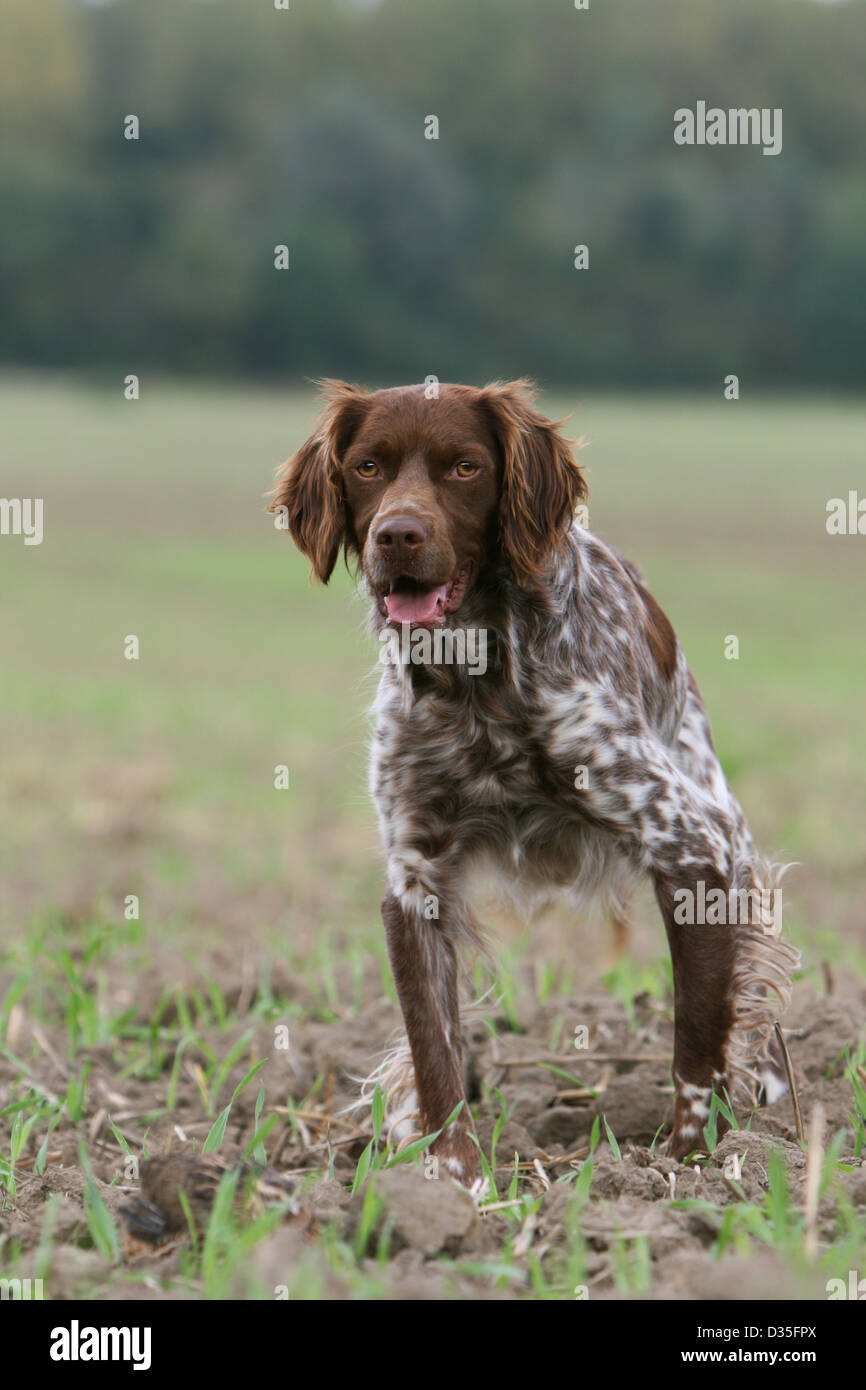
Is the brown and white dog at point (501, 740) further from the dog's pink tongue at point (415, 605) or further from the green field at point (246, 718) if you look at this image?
the green field at point (246, 718)

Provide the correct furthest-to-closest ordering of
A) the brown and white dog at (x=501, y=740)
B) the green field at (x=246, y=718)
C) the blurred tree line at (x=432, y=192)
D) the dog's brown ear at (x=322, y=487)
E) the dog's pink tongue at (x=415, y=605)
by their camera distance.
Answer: the blurred tree line at (x=432, y=192)
the green field at (x=246, y=718)
the dog's brown ear at (x=322, y=487)
the brown and white dog at (x=501, y=740)
the dog's pink tongue at (x=415, y=605)

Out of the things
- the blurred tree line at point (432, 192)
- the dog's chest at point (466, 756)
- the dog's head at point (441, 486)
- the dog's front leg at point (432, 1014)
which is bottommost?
the dog's front leg at point (432, 1014)

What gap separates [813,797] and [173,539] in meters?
17.6

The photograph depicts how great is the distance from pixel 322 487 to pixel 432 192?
192 ft

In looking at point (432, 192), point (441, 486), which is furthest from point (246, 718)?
point (432, 192)

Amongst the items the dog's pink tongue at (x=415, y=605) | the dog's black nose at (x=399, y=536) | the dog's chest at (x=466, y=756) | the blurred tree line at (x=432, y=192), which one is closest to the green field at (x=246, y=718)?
the dog's chest at (x=466, y=756)

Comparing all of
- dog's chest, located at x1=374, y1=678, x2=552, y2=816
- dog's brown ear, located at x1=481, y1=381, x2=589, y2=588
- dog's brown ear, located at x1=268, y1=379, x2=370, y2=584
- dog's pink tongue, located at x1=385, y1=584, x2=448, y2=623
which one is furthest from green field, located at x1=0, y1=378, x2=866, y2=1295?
dog's pink tongue, located at x1=385, y1=584, x2=448, y2=623

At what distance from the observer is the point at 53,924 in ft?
20.3

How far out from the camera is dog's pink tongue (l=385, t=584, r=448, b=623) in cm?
356

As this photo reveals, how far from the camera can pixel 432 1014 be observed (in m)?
3.74

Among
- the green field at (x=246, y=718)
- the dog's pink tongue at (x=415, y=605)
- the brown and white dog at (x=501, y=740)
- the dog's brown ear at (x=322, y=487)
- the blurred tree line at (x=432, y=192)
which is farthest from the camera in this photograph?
the blurred tree line at (x=432, y=192)

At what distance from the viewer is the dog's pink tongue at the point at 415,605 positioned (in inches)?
140

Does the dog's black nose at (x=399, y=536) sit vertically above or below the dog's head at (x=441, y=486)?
below
